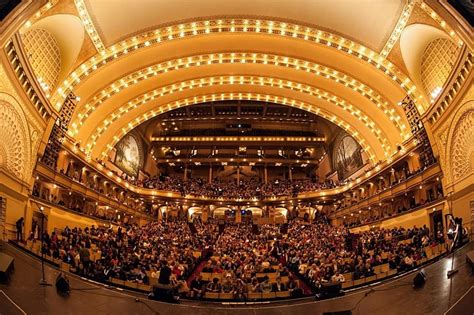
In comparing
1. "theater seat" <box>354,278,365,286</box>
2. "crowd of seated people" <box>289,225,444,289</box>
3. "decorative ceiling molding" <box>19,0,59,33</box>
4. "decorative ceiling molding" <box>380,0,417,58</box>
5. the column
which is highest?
"decorative ceiling molding" <box>380,0,417,58</box>

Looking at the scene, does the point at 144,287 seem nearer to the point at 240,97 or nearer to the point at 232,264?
the point at 232,264

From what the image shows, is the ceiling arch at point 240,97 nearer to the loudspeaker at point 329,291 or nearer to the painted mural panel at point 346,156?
the painted mural panel at point 346,156

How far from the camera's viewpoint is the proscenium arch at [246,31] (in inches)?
826

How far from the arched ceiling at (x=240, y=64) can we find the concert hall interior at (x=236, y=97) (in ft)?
0.39

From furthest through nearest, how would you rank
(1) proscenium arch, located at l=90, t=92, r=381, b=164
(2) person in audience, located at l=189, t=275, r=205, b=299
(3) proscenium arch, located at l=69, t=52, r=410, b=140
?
(1) proscenium arch, located at l=90, t=92, r=381, b=164 < (3) proscenium arch, located at l=69, t=52, r=410, b=140 < (2) person in audience, located at l=189, t=275, r=205, b=299

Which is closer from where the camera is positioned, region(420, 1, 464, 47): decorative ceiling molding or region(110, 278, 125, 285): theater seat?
region(110, 278, 125, 285): theater seat

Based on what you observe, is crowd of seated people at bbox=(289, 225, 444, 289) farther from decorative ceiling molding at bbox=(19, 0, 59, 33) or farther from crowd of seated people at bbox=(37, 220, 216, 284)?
decorative ceiling molding at bbox=(19, 0, 59, 33)

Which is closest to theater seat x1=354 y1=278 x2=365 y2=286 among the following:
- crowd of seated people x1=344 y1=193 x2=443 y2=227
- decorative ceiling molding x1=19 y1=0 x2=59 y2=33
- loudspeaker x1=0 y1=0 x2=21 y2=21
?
crowd of seated people x1=344 y1=193 x2=443 y2=227

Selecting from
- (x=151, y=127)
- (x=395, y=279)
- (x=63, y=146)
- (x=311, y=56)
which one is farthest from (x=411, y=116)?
(x=151, y=127)

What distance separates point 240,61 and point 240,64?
66.5 inches

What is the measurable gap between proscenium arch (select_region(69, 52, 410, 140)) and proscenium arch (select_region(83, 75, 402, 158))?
102 inches

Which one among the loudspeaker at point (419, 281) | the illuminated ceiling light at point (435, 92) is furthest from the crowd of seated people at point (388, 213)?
the loudspeaker at point (419, 281)

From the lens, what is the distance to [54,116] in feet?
63.3

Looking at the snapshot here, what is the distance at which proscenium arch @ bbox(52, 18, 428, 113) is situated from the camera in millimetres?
20969
